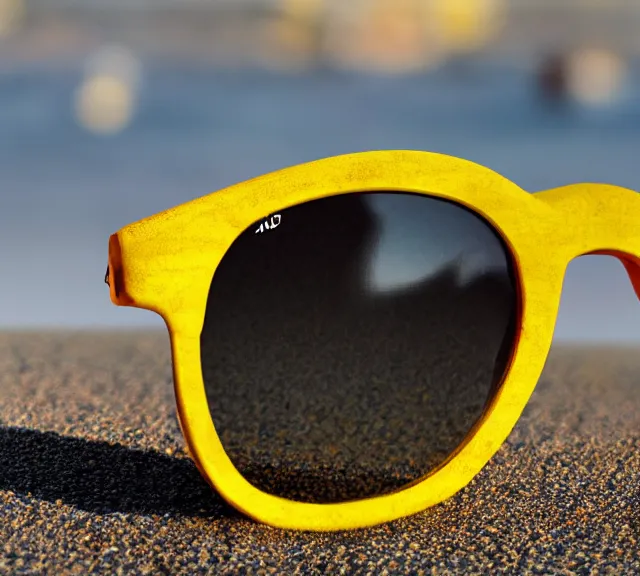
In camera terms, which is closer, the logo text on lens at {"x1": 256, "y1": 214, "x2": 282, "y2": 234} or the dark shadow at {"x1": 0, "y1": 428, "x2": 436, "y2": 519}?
the logo text on lens at {"x1": 256, "y1": 214, "x2": 282, "y2": 234}

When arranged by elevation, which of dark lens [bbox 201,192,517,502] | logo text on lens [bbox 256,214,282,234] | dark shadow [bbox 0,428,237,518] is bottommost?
dark shadow [bbox 0,428,237,518]

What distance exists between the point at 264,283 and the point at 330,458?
274 millimetres

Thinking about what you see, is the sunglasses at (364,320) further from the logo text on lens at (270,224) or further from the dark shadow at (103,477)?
the dark shadow at (103,477)

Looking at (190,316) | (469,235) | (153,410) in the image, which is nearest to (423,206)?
(469,235)

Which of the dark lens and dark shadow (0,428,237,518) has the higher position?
the dark lens

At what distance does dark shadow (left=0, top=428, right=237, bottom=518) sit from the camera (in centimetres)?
115

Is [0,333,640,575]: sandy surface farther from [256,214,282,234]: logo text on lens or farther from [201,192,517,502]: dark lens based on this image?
[256,214,282,234]: logo text on lens

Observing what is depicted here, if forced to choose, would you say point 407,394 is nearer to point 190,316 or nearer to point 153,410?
point 190,316

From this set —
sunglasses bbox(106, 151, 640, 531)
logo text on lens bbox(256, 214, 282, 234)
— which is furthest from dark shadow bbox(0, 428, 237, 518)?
logo text on lens bbox(256, 214, 282, 234)

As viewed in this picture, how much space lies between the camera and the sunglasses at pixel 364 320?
1.04m

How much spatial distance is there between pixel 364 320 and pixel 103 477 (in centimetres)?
45

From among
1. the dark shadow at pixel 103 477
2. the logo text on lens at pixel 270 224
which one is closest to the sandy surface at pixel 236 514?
the dark shadow at pixel 103 477

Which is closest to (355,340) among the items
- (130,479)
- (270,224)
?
(270,224)

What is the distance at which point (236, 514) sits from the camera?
1.14 meters
